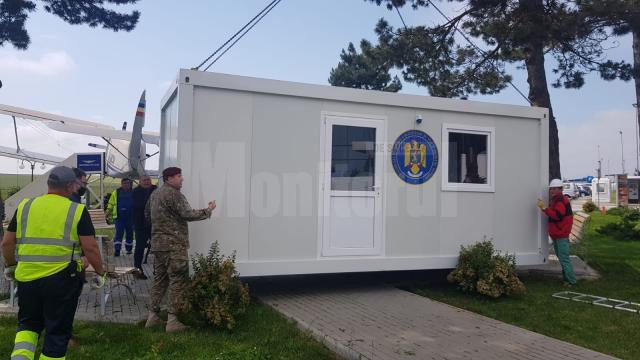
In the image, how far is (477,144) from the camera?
26.0ft

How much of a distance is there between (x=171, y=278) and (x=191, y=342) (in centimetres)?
77

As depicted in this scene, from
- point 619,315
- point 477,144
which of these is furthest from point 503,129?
point 619,315

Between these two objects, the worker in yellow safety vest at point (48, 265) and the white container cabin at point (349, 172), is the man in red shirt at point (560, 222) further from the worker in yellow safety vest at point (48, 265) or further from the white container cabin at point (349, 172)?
the worker in yellow safety vest at point (48, 265)

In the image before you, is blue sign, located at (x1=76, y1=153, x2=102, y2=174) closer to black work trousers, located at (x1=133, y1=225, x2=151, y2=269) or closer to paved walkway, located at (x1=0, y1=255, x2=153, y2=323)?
black work trousers, located at (x1=133, y1=225, x2=151, y2=269)

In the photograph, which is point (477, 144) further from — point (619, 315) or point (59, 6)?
point (59, 6)

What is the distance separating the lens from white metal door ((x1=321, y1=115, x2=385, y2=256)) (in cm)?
697

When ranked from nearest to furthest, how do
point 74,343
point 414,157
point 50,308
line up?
point 50,308
point 74,343
point 414,157

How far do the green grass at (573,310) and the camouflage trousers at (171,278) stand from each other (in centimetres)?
365

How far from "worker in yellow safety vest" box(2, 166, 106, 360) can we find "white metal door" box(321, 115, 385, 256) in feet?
12.1

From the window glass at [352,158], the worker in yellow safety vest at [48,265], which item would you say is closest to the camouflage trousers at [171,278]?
the worker in yellow safety vest at [48,265]

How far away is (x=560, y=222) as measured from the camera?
8039mm

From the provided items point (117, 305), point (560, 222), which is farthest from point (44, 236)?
point (560, 222)

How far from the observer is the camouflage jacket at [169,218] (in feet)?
17.5

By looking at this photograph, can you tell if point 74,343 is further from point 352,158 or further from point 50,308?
point 352,158
